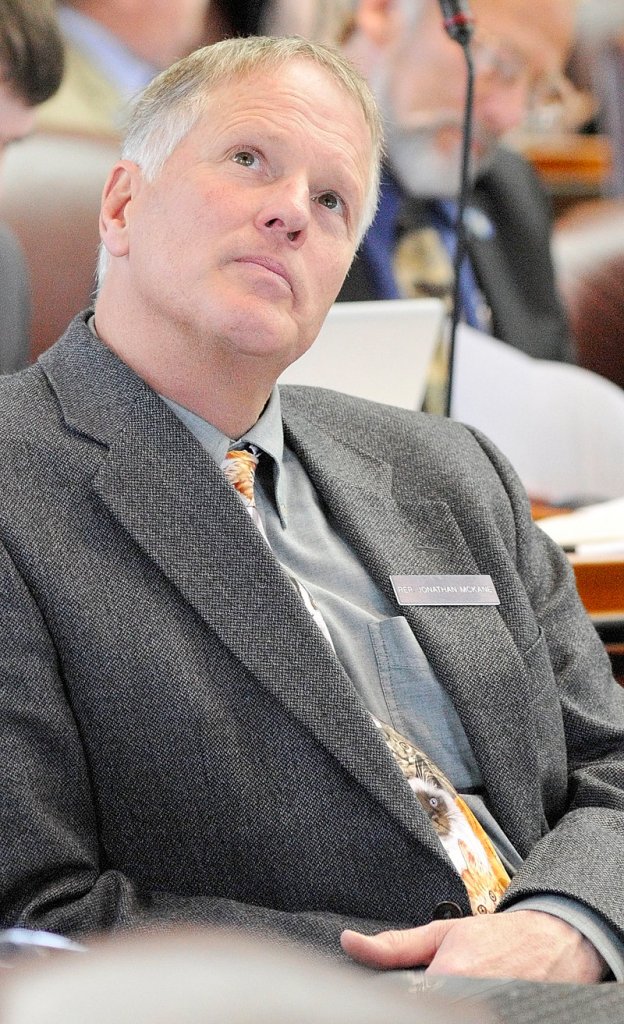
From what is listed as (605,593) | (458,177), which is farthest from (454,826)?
(458,177)

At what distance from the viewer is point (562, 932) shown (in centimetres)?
102

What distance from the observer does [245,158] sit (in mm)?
1198

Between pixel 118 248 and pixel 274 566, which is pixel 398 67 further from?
pixel 274 566

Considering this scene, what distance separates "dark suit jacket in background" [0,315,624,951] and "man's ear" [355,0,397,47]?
280cm

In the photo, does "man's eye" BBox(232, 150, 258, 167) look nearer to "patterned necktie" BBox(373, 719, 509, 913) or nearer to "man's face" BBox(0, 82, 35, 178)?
"patterned necktie" BBox(373, 719, 509, 913)

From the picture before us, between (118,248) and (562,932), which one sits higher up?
(118,248)

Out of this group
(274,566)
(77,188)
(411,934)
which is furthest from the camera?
(77,188)

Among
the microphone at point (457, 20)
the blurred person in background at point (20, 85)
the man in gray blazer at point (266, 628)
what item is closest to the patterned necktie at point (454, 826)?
the man in gray blazer at point (266, 628)

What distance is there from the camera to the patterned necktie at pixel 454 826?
1.10 metres

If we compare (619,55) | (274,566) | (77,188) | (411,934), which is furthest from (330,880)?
(619,55)

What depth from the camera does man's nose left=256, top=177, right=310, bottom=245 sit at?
46.0 inches

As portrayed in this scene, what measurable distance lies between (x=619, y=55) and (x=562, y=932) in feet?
14.6

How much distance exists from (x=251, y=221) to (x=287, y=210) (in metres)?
0.03

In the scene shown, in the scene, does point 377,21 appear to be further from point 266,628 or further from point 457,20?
point 266,628
